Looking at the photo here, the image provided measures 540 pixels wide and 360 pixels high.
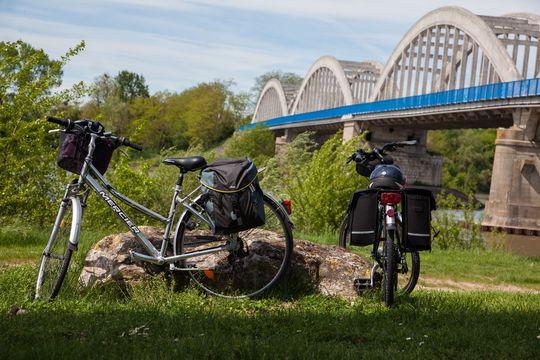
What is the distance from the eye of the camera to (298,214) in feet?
50.2

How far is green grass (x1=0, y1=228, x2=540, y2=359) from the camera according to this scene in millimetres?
4020

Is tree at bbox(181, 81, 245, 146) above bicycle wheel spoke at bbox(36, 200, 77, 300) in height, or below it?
above

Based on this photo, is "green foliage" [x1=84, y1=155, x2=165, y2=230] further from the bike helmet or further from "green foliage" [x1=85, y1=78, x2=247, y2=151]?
"green foliage" [x1=85, y1=78, x2=247, y2=151]

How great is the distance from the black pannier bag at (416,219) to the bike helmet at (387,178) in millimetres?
114

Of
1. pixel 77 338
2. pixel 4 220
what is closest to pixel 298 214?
pixel 4 220

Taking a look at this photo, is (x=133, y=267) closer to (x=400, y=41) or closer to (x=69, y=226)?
(x=69, y=226)

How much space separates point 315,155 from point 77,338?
12418 millimetres

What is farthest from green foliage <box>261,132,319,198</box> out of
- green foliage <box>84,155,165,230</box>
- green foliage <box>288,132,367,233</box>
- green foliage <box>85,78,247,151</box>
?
green foliage <box>85,78,247,151</box>

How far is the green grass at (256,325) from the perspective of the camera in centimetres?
402

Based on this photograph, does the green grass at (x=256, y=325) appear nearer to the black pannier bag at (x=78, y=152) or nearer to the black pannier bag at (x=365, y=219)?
the black pannier bag at (x=365, y=219)

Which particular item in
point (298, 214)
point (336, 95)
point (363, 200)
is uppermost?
point (336, 95)

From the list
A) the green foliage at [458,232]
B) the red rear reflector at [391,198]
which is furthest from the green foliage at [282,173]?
the red rear reflector at [391,198]

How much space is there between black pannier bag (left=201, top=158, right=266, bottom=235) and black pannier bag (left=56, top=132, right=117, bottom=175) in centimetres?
77

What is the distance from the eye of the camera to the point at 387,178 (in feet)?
18.8
